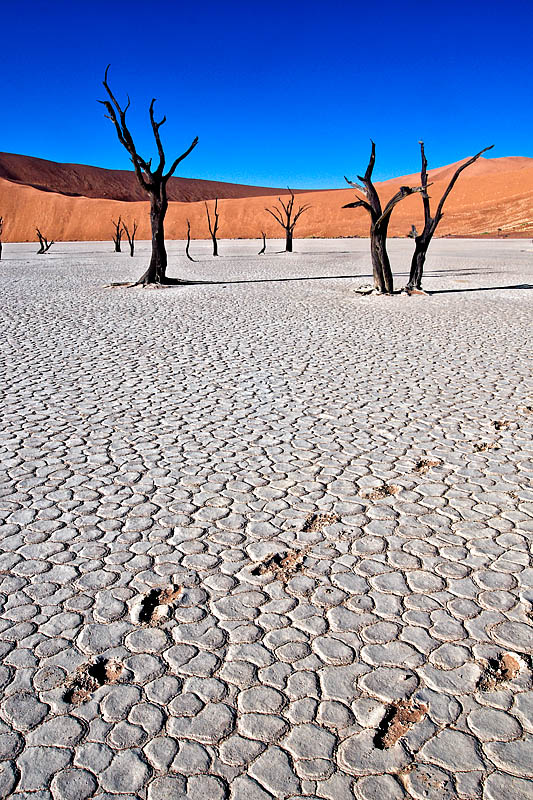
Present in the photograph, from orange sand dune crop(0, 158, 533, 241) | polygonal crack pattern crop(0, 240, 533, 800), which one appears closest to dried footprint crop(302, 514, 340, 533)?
polygonal crack pattern crop(0, 240, 533, 800)

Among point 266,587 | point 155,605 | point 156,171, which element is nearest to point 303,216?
point 156,171

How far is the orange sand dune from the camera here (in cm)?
6475

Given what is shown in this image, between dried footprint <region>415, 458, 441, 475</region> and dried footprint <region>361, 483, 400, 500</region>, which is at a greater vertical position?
dried footprint <region>361, 483, 400, 500</region>

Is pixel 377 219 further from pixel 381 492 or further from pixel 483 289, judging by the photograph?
pixel 381 492

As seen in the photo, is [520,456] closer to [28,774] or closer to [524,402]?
[524,402]

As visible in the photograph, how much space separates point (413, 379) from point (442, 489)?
10.9 feet

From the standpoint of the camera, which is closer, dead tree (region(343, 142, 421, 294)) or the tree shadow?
dead tree (region(343, 142, 421, 294))

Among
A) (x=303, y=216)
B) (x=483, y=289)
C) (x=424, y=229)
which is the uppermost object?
(x=424, y=229)

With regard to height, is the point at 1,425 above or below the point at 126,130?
below

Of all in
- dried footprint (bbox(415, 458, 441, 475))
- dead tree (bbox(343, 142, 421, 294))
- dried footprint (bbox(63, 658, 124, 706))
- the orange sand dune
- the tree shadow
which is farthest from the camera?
the orange sand dune

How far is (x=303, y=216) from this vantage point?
82.8 meters

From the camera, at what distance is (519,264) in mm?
26828

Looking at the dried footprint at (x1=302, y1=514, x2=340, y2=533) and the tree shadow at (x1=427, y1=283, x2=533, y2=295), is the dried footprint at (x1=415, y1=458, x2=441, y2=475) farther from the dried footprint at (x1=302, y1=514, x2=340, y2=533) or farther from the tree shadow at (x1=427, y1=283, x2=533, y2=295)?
the tree shadow at (x1=427, y1=283, x2=533, y2=295)

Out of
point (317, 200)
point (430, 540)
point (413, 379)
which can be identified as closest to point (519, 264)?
point (413, 379)
